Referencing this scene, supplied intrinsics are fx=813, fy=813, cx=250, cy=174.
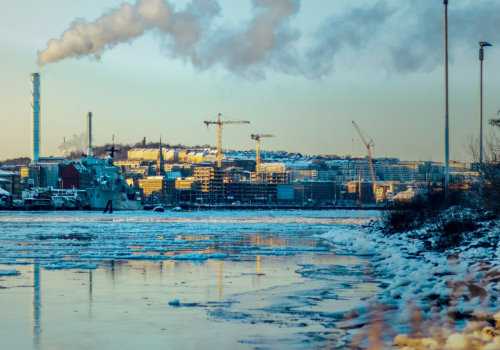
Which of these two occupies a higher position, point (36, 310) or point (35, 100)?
point (35, 100)

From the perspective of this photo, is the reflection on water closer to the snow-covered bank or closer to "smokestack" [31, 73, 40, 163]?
the snow-covered bank

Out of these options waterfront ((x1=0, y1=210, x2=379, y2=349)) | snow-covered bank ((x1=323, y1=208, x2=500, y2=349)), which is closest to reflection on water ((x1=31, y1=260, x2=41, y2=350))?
waterfront ((x1=0, y1=210, x2=379, y2=349))

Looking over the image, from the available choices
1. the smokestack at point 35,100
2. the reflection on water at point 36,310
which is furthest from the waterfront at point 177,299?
the smokestack at point 35,100

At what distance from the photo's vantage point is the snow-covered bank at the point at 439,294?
31.6ft

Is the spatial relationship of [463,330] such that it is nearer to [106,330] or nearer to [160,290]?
[106,330]

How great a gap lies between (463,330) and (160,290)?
6.19 meters

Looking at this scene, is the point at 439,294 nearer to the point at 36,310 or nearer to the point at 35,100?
the point at 36,310

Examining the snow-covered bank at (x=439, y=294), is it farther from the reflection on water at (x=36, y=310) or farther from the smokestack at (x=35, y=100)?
the smokestack at (x=35, y=100)

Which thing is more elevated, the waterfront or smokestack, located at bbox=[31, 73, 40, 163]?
smokestack, located at bbox=[31, 73, 40, 163]

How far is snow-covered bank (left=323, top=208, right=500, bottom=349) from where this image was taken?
9.62 metres

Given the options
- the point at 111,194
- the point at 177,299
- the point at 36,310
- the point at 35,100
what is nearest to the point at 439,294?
the point at 177,299

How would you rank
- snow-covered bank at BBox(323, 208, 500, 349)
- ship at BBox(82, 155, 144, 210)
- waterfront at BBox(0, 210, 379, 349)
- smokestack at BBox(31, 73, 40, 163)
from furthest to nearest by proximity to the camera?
1. ship at BBox(82, 155, 144, 210)
2. smokestack at BBox(31, 73, 40, 163)
3. waterfront at BBox(0, 210, 379, 349)
4. snow-covered bank at BBox(323, 208, 500, 349)

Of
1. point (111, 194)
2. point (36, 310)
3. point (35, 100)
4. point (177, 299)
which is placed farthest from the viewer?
point (111, 194)

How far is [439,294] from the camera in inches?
515
